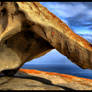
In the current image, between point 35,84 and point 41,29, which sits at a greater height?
point 41,29

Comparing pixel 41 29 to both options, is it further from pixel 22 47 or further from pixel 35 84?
pixel 35 84

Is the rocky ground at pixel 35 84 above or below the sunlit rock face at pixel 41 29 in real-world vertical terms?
below

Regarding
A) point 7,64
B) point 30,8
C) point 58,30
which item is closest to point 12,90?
point 7,64

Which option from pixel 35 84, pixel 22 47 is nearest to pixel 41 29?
pixel 22 47

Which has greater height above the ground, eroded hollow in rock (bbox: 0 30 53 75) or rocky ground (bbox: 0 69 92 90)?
eroded hollow in rock (bbox: 0 30 53 75)

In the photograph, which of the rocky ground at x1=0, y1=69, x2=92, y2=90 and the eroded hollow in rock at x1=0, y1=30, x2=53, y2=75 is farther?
the eroded hollow in rock at x1=0, y1=30, x2=53, y2=75

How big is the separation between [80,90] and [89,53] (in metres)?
1.19

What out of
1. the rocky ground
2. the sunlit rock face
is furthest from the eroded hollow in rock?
the rocky ground

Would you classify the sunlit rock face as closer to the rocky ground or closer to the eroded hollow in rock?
the eroded hollow in rock

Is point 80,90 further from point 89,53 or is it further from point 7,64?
point 7,64

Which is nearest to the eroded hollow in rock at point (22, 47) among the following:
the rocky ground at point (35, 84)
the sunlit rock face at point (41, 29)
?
the sunlit rock face at point (41, 29)

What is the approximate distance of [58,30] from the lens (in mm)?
3613

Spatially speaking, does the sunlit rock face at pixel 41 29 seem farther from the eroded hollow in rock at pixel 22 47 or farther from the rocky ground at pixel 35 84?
the rocky ground at pixel 35 84

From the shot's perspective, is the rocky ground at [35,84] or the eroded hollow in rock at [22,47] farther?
the eroded hollow in rock at [22,47]
